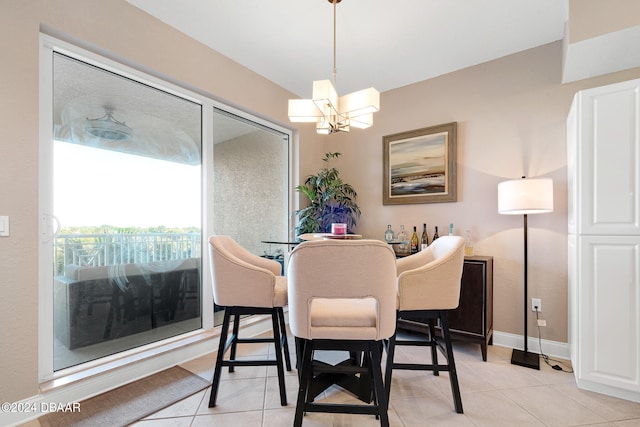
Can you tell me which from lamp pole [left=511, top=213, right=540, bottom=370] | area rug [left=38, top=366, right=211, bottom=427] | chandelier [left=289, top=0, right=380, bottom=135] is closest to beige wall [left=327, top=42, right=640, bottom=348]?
lamp pole [left=511, top=213, right=540, bottom=370]

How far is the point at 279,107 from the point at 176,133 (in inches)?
49.9

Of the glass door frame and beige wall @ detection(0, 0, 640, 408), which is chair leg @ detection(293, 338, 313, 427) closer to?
the glass door frame

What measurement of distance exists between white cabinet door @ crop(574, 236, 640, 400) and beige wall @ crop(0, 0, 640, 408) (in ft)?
2.14

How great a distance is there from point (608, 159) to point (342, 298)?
200 centimetres

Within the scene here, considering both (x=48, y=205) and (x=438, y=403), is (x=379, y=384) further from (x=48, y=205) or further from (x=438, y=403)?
(x=48, y=205)

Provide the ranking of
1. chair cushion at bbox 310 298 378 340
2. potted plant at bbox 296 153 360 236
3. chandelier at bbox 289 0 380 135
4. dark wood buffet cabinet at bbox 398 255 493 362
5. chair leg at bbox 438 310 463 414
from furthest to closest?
potted plant at bbox 296 153 360 236 < dark wood buffet cabinet at bbox 398 255 493 362 < chandelier at bbox 289 0 380 135 < chair leg at bbox 438 310 463 414 < chair cushion at bbox 310 298 378 340

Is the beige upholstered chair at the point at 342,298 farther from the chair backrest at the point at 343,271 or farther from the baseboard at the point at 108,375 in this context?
the baseboard at the point at 108,375

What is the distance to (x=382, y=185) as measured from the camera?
3.62m

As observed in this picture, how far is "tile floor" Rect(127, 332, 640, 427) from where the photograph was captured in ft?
5.59

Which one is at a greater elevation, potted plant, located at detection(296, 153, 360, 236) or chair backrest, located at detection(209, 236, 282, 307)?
potted plant, located at detection(296, 153, 360, 236)

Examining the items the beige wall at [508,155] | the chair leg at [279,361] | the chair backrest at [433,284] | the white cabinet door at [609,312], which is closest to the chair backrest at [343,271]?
the chair backrest at [433,284]

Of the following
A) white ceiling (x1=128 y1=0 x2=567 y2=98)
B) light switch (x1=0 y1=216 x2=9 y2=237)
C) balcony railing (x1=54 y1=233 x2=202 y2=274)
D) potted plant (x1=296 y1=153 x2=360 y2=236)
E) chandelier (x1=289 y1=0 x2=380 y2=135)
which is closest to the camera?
light switch (x1=0 y1=216 x2=9 y2=237)

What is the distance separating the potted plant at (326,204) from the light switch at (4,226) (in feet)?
7.94

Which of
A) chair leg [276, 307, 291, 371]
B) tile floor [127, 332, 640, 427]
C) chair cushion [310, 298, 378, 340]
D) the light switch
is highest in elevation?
the light switch
